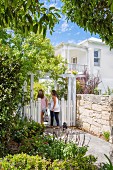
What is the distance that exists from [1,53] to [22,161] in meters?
2.78

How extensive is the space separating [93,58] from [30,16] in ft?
68.3

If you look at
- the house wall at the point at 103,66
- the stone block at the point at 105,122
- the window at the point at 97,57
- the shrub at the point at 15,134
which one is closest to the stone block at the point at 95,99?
the stone block at the point at 105,122

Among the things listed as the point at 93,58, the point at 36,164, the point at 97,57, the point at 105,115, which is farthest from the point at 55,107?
the point at 97,57

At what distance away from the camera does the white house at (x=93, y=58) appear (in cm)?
2280

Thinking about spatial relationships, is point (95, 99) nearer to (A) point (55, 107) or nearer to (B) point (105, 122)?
(B) point (105, 122)

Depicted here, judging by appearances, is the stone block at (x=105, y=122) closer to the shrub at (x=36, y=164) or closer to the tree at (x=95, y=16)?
the tree at (x=95, y=16)

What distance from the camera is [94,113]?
10.6m

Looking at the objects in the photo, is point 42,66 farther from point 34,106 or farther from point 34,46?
point 34,106

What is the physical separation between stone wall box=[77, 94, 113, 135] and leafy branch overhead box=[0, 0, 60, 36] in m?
6.40

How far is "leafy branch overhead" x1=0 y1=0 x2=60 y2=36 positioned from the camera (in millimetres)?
2869

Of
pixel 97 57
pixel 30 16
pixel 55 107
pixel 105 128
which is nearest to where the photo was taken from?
pixel 30 16

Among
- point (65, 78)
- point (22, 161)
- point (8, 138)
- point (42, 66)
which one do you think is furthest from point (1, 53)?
point (42, 66)

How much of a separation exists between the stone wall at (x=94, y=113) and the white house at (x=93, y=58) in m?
11.0

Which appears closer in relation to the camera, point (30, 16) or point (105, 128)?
point (30, 16)
